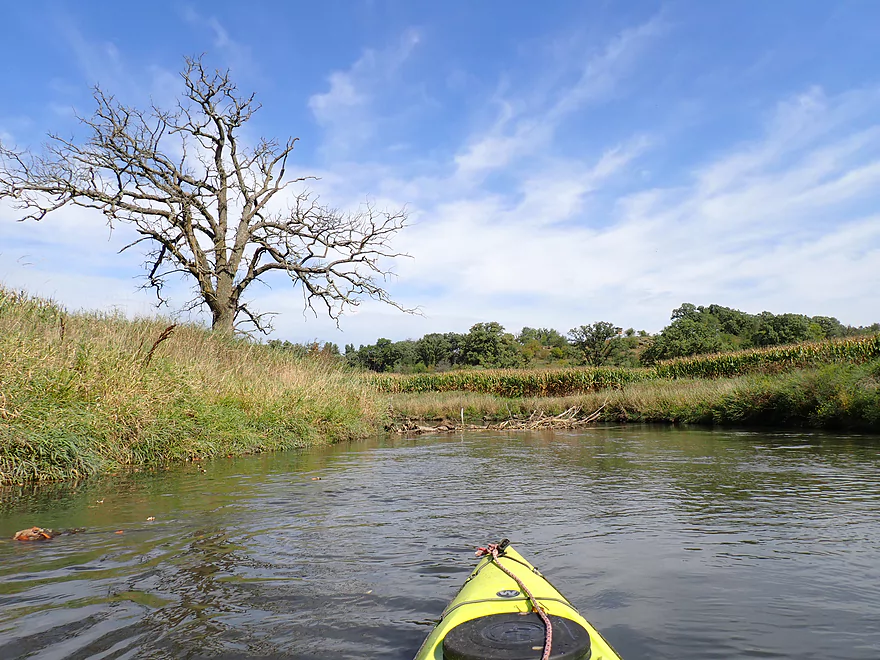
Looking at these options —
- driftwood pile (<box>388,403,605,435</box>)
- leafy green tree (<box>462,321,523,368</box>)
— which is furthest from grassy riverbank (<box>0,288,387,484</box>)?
leafy green tree (<box>462,321,523,368</box>)

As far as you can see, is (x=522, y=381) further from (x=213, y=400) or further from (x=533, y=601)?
(x=533, y=601)

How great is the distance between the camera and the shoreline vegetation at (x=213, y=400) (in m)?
7.04

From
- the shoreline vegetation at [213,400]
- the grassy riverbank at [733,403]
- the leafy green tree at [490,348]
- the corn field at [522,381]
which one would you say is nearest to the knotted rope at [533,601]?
the shoreline vegetation at [213,400]

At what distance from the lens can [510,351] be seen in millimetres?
58469

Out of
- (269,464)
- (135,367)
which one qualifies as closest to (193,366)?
(135,367)

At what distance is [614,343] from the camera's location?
184ft

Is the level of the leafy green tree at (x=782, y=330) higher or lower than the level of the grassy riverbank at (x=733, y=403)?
higher

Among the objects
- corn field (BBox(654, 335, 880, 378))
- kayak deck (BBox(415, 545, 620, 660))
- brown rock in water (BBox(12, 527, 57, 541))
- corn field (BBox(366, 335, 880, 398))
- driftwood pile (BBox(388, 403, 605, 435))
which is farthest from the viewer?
corn field (BBox(366, 335, 880, 398))

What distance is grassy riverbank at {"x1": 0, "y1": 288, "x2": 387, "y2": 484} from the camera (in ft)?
22.4

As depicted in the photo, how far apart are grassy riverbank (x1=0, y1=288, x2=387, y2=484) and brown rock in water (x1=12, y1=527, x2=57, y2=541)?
7.52ft

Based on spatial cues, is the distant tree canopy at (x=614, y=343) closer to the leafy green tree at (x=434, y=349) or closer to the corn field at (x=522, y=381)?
the leafy green tree at (x=434, y=349)

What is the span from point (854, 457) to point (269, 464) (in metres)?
9.56

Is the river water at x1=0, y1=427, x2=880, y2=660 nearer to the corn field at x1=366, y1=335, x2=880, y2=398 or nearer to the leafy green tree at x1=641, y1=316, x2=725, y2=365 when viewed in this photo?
the corn field at x1=366, y1=335, x2=880, y2=398

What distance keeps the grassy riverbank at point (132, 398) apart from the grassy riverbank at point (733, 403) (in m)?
8.19
